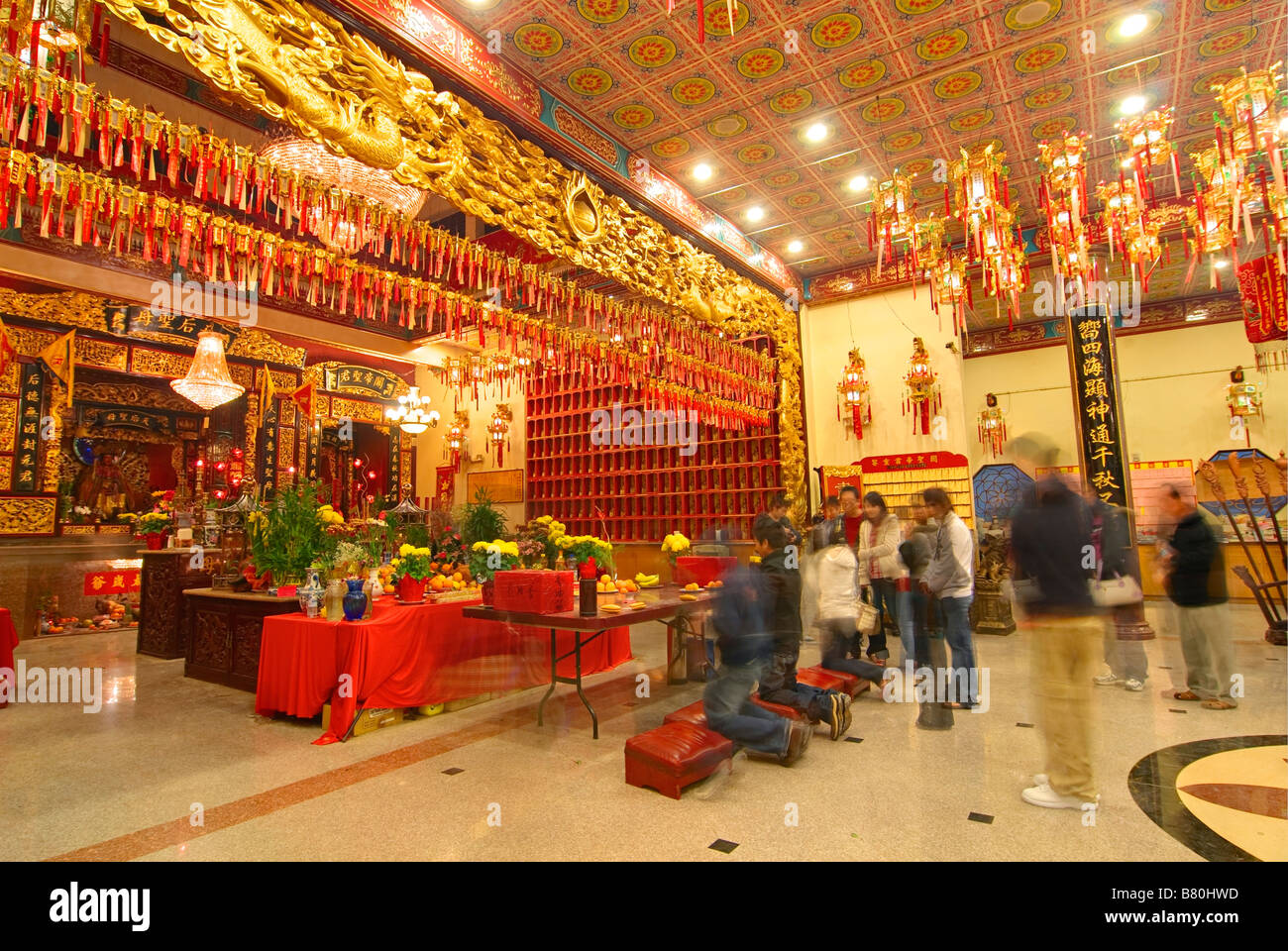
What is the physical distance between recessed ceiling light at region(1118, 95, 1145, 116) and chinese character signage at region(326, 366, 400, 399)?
34.9 feet

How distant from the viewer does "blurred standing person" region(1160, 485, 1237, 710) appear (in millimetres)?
4004

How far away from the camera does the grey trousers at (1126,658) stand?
4.67 metres

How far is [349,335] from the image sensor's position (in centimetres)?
1075

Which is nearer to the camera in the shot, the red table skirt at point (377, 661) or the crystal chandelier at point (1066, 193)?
the red table skirt at point (377, 661)

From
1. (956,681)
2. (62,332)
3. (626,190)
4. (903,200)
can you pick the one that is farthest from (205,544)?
(903,200)

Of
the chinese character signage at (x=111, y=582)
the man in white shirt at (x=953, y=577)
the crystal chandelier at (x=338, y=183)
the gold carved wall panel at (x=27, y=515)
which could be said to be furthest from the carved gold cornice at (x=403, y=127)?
the chinese character signage at (x=111, y=582)

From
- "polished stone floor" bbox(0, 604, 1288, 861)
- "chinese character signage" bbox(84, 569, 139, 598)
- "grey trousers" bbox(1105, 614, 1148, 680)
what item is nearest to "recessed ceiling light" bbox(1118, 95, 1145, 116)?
"grey trousers" bbox(1105, 614, 1148, 680)

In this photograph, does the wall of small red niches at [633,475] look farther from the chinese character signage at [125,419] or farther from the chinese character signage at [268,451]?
the chinese character signage at [125,419]

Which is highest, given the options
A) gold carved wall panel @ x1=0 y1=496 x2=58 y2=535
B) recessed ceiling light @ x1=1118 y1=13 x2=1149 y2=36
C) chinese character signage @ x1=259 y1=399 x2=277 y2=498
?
recessed ceiling light @ x1=1118 y1=13 x2=1149 y2=36

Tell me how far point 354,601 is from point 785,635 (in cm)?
249

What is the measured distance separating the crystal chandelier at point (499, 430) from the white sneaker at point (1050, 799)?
8553 millimetres

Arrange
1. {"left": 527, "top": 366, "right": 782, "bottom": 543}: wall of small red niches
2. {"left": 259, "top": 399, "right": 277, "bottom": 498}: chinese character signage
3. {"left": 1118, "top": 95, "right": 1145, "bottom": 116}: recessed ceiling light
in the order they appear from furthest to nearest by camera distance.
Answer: {"left": 259, "top": 399, "right": 277, "bottom": 498}: chinese character signage
{"left": 527, "top": 366, "right": 782, "bottom": 543}: wall of small red niches
{"left": 1118, "top": 95, "right": 1145, "bottom": 116}: recessed ceiling light

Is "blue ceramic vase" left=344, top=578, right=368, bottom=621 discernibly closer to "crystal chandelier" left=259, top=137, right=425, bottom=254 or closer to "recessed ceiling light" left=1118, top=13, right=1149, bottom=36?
"crystal chandelier" left=259, top=137, right=425, bottom=254

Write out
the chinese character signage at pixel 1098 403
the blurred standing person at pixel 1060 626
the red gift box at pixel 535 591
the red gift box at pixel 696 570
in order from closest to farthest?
1. the blurred standing person at pixel 1060 626
2. the red gift box at pixel 535 591
3. the red gift box at pixel 696 570
4. the chinese character signage at pixel 1098 403
